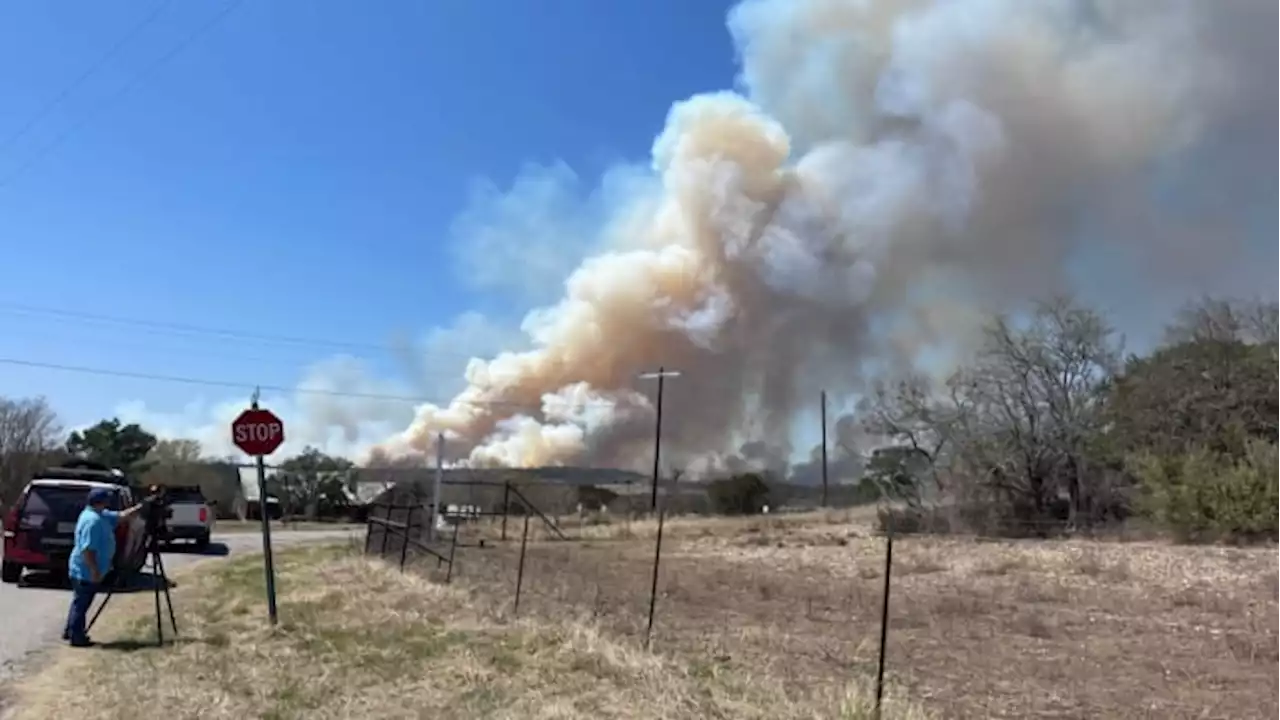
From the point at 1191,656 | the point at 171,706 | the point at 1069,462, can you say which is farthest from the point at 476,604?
the point at 1069,462

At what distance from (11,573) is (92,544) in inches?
302

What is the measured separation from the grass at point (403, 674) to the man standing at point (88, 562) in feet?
1.20

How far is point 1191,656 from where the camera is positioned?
11242mm

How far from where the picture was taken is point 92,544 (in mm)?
12086

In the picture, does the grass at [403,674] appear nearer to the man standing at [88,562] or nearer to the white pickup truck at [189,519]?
the man standing at [88,562]

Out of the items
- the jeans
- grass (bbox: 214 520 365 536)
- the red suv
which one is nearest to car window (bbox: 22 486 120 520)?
the red suv

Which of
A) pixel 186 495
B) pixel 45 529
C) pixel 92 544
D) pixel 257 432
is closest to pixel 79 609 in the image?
pixel 92 544

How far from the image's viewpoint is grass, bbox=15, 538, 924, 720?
8211 mm

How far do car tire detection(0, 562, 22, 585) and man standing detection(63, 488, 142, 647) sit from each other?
22.5 ft

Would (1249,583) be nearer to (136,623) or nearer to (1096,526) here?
(136,623)

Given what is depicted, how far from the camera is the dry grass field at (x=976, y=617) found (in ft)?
30.5

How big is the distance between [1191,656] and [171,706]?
9132 mm

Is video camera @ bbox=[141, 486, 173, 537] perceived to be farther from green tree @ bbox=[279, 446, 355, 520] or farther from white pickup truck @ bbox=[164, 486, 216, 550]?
green tree @ bbox=[279, 446, 355, 520]

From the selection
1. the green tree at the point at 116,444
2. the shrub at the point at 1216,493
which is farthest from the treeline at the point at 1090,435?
the green tree at the point at 116,444
